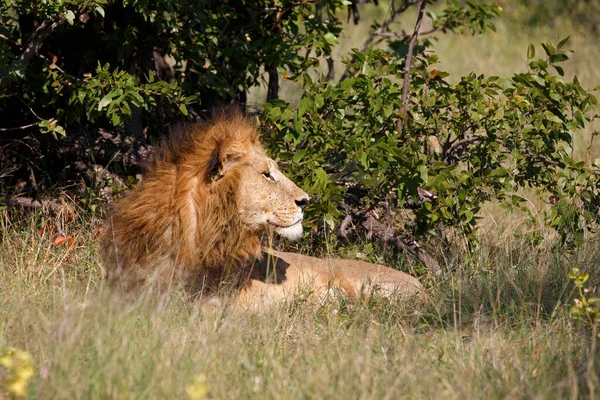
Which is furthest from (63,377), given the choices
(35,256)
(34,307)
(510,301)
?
(510,301)

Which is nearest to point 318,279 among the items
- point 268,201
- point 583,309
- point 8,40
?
point 268,201

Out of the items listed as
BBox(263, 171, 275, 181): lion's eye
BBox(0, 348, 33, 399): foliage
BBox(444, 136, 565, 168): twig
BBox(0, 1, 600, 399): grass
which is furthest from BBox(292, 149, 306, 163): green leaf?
BBox(0, 348, 33, 399): foliage

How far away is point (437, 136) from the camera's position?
5.32 metres

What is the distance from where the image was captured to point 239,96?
6363 mm

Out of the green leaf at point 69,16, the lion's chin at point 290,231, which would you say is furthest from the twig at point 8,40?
the lion's chin at point 290,231

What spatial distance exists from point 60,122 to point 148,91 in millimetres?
1007

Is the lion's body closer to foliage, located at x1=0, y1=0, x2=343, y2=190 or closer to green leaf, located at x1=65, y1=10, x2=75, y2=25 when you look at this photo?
foliage, located at x1=0, y1=0, x2=343, y2=190

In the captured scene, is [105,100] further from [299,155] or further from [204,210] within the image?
[299,155]

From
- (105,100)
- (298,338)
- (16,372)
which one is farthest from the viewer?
(105,100)

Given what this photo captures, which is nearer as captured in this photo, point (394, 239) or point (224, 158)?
point (224, 158)

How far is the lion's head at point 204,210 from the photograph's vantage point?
13.7ft

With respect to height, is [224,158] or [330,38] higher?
[330,38]

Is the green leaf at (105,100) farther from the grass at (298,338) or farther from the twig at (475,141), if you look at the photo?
the twig at (475,141)

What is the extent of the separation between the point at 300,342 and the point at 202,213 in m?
0.85
